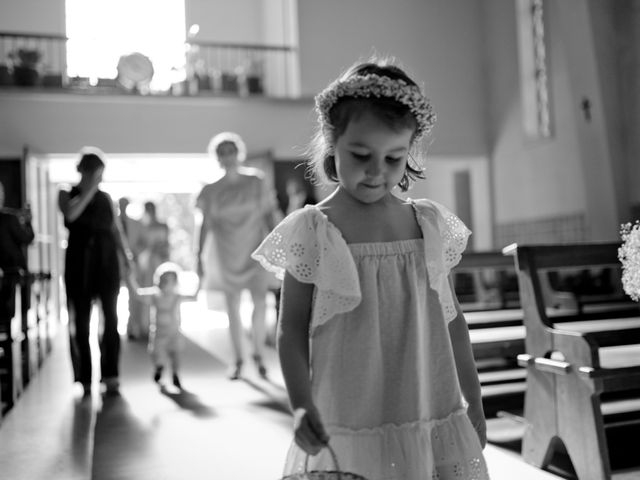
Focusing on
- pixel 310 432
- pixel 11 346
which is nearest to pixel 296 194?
pixel 11 346

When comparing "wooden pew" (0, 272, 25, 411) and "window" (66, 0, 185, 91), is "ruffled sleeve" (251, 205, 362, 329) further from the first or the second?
"window" (66, 0, 185, 91)

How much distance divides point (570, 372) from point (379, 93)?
2.07 m

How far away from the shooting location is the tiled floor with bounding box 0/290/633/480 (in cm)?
326

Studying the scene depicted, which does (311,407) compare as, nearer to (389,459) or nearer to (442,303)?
(389,459)

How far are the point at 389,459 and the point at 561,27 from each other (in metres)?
9.53

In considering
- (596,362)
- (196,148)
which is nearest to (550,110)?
(196,148)

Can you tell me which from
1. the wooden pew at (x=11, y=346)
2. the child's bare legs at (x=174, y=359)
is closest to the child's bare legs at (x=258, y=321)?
the child's bare legs at (x=174, y=359)

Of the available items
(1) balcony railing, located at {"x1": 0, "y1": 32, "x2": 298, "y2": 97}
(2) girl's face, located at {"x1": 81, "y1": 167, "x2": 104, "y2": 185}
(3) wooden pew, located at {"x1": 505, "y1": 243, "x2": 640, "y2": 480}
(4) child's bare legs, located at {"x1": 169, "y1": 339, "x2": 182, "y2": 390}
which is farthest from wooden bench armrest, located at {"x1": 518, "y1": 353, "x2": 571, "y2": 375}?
(1) balcony railing, located at {"x1": 0, "y1": 32, "x2": 298, "y2": 97}

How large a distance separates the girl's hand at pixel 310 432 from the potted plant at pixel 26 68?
36.9 ft

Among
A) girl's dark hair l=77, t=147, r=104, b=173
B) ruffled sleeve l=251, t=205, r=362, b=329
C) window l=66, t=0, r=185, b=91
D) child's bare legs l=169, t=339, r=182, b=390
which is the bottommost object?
child's bare legs l=169, t=339, r=182, b=390

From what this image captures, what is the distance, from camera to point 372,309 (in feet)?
5.32

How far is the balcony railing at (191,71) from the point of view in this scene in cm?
1154

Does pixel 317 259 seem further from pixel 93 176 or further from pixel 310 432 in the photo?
pixel 93 176

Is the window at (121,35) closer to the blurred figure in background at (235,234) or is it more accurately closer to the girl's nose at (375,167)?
the blurred figure in background at (235,234)
